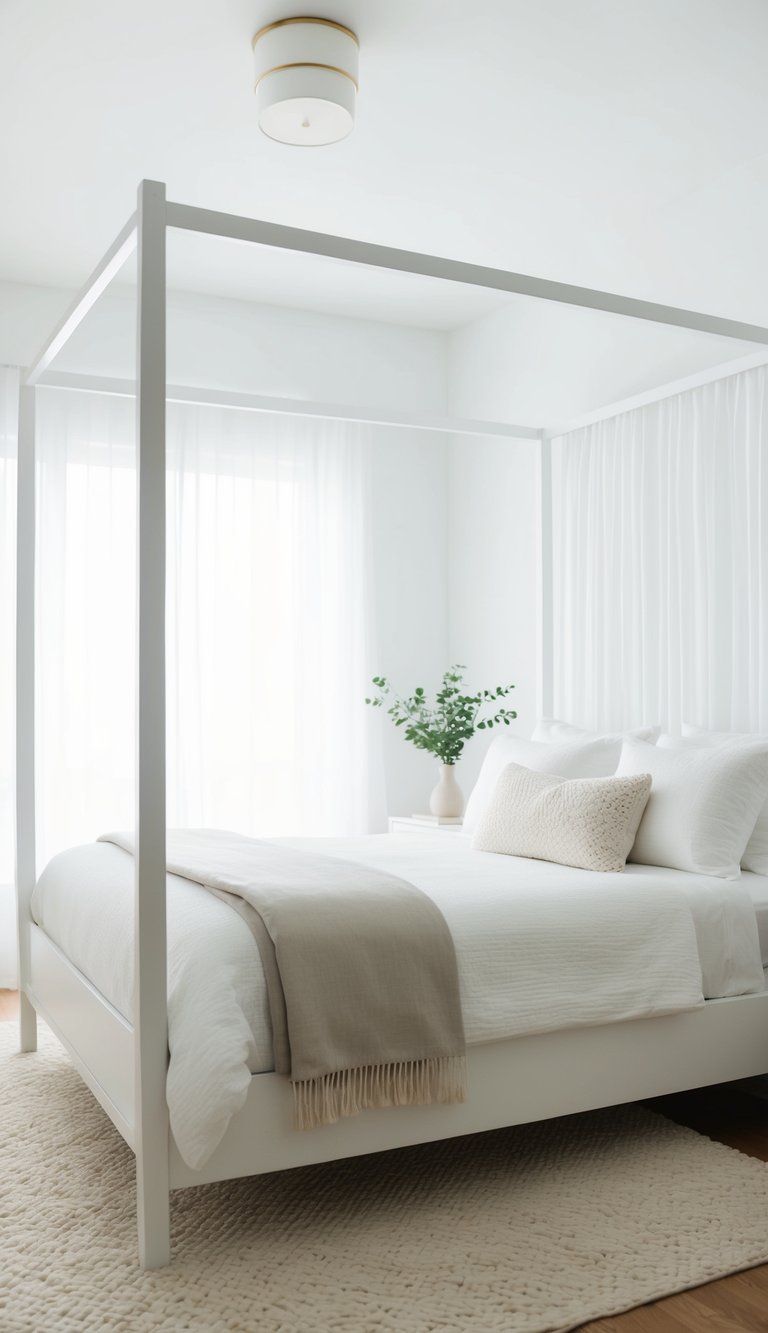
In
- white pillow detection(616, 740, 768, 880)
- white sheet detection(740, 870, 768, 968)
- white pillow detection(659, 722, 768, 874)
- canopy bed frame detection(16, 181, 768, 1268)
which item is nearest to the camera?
canopy bed frame detection(16, 181, 768, 1268)

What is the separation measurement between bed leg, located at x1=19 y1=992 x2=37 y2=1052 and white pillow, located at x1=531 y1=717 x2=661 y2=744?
182cm

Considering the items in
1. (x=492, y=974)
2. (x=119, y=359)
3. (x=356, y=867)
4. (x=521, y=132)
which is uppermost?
(x=521, y=132)

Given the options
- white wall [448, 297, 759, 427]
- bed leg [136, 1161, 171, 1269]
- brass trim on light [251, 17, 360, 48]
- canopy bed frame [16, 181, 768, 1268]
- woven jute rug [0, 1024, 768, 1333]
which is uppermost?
brass trim on light [251, 17, 360, 48]

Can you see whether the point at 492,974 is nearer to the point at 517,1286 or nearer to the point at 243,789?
the point at 517,1286

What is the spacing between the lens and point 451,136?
3438 millimetres

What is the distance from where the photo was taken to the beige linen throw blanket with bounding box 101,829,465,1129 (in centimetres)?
213

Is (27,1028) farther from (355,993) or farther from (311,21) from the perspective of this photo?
(311,21)

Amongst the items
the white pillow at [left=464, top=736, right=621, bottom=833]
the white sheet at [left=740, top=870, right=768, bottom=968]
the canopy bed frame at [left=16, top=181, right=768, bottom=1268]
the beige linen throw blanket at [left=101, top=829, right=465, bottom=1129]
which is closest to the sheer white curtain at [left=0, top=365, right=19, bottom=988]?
the canopy bed frame at [left=16, top=181, right=768, bottom=1268]

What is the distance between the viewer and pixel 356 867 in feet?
8.68

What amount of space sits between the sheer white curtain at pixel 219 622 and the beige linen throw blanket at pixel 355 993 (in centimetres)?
244

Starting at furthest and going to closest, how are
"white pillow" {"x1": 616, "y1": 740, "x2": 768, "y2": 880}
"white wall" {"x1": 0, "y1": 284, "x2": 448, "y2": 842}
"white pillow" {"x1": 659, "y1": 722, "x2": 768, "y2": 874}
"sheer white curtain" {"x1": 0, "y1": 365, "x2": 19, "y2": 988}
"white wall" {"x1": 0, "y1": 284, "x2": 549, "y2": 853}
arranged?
"white wall" {"x1": 0, "y1": 284, "x2": 448, "y2": 842} < "white wall" {"x1": 0, "y1": 284, "x2": 549, "y2": 853} < "sheer white curtain" {"x1": 0, "y1": 365, "x2": 19, "y2": 988} < "white pillow" {"x1": 659, "y1": 722, "x2": 768, "y2": 874} < "white pillow" {"x1": 616, "y1": 740, "x2": 768, "y2": 880}

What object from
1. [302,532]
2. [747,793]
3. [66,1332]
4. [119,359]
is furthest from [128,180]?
[66,1332]

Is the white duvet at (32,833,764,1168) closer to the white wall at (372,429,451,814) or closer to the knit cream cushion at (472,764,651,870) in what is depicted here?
the knit cream cushion at (472,764,651,870)

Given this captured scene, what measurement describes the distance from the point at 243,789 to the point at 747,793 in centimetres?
252
